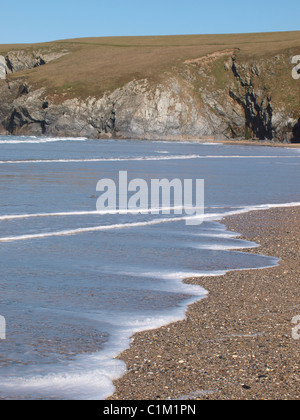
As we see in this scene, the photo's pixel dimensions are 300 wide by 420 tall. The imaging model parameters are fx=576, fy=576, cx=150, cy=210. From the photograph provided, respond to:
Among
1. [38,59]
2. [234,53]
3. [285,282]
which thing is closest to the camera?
[285,282]

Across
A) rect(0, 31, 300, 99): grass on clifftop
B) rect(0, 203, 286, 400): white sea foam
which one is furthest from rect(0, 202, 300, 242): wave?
rect(0, 31, 300, 99): grass on clifftop

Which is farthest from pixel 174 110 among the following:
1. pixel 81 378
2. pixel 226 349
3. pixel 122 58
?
pixel 81 378

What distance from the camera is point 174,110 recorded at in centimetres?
10800

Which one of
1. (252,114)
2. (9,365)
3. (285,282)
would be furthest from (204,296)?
(252,114)

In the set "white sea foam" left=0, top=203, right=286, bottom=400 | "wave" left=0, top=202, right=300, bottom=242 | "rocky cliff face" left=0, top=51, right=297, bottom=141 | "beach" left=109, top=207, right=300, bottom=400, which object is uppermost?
"rocky cliff face" left=0, top=51, right=297, bottom=141

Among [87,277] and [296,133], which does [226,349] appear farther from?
[296,133]

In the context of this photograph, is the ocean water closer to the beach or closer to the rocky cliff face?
the beach

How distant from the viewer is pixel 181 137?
10725 cm

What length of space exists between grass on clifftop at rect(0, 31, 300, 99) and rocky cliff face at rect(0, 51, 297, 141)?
335 cm

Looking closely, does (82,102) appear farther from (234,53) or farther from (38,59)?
(38,59)

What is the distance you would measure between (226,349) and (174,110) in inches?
4105

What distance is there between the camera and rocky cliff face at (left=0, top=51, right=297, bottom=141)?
10706 centimetres

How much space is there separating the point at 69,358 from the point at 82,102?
109m

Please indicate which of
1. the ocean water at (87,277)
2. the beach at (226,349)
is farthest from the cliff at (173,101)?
the beach at (226,349)
